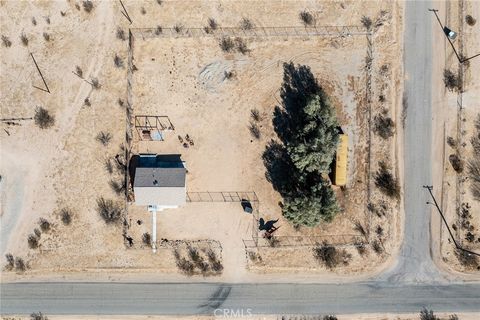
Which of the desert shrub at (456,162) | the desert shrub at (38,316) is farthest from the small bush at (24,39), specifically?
the desert shrub at (456,162)

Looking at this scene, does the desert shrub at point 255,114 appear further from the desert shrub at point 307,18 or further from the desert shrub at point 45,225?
the desert shrub at point 45,225

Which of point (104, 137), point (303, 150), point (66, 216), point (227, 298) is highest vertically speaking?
point (104, 137)

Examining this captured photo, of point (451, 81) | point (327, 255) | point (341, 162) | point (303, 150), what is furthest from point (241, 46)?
point (327, 255)

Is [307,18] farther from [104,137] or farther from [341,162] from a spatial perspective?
[104,137]

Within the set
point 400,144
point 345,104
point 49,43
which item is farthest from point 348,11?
point 49,43

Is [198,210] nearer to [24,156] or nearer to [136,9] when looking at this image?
[24,156]

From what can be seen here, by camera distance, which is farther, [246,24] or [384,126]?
[246,24]
